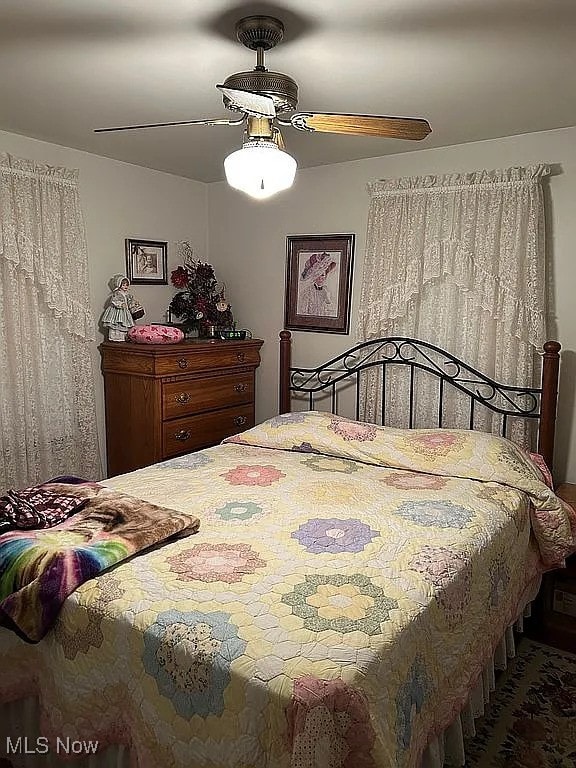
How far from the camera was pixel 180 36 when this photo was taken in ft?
6.89

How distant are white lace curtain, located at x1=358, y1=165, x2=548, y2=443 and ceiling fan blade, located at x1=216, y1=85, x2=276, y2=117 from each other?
1782 millimetres

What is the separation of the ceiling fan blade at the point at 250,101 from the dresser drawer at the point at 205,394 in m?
2.09

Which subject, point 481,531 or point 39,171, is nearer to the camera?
point 481,531

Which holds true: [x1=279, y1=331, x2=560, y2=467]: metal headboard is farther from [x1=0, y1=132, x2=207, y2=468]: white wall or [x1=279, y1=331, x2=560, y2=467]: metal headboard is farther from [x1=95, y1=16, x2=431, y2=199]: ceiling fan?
[x1=95, y1=16, x2=431, y2=199]: ceiling fan

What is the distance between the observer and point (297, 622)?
1606 millimetres

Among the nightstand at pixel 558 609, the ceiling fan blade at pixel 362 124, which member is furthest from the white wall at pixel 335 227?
the ceiling fan blade at pixel 362 124

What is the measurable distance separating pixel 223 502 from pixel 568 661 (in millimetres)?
1758

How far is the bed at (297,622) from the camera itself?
142 centimetres

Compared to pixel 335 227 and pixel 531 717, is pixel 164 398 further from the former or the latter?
pixel 531 717

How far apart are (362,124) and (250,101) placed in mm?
425

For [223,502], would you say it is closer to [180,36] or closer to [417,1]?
[180,36]

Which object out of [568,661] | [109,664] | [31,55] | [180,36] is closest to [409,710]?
[109,664]

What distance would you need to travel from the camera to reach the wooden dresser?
3752mm

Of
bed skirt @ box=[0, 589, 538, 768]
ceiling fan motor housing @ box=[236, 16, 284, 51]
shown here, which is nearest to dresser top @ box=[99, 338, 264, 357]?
ceiling fan motor housing @ box=[236, 16, 284, 51]
